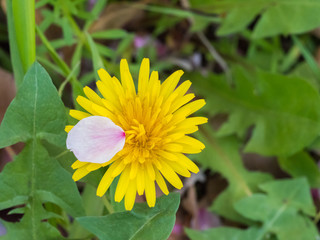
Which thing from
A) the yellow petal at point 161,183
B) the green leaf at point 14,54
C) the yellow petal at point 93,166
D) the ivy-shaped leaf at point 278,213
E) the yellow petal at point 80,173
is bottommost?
the ivy-shaped leaf at point 278,213

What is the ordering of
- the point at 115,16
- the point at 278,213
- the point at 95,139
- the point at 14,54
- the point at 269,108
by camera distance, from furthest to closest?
the point at 115,16 → the point at 269,108 → the point at 278,213 → the point at 14,54 → the point at 95,139

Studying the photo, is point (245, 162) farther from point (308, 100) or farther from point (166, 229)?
point (166, 229)

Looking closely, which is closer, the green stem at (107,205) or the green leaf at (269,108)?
the green stem at (107,205)

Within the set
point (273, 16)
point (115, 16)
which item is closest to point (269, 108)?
point (273, 16)

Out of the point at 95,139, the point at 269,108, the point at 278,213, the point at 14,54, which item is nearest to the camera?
the point at 95,139

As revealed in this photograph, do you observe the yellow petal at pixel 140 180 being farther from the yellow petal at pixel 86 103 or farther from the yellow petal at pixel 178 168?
the yellow petal at pixel 86 103

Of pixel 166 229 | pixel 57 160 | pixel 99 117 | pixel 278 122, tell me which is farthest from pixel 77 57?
pixel 278 122

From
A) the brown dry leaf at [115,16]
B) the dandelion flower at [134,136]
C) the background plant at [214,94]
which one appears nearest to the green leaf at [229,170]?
the background plant at [214,94]

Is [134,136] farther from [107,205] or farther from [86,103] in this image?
[107,205]
